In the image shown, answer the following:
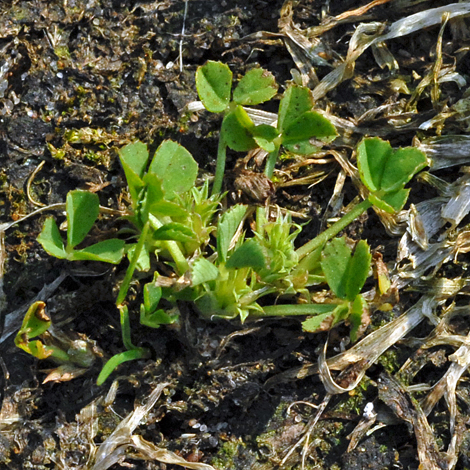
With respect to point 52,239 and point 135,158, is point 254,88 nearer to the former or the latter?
point 135,158

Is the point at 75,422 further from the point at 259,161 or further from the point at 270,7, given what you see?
the point at 270,7

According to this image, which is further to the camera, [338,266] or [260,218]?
[260,218]

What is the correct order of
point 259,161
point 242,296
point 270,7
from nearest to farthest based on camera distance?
point 242,296 → point 259,161 → point 270,7

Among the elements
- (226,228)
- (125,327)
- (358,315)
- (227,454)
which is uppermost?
(226,228)

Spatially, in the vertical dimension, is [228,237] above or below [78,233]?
below

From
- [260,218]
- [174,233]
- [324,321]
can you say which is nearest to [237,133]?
[260,218]

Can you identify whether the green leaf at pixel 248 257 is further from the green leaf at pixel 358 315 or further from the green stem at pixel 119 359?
the green stem at pixel 119 359

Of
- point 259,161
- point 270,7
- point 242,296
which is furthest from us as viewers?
point 270,7

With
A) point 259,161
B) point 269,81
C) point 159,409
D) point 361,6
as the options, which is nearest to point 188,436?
point 159,409
